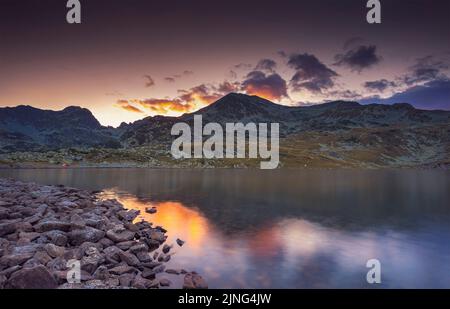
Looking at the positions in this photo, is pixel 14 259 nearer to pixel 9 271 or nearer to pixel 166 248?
pixel 9 271

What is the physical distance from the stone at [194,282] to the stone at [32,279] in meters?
6.93

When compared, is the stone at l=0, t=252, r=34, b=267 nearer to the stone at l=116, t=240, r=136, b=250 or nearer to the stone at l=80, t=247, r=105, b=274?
the stone at l=80, t=247, r=105, b=274

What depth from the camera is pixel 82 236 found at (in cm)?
2295

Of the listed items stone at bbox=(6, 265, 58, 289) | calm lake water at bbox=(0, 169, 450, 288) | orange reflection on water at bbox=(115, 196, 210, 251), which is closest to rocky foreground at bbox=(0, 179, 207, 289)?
stone at bbox=(6, 265, 58, 289)

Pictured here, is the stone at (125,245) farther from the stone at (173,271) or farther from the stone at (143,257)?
the stone at (173,271)

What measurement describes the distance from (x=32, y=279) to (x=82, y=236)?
7.69 meters

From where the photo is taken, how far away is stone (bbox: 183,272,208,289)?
58.2 ft

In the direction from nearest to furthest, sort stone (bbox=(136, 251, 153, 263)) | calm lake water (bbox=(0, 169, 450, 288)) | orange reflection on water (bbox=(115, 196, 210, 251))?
calm lake water (bbox=(0, 169, 450, 288))
stone (bbox=(136, 251, 153, 263))
orange reflection on water (bbox=(115, 196, 210, 251))

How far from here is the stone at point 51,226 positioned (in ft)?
78.0

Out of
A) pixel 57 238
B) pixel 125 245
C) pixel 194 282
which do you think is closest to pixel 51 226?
pixel 57 238

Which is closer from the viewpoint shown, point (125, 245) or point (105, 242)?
point (105, 242)

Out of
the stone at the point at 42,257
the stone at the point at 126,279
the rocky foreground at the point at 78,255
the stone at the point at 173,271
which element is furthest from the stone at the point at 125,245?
the stone at the point at 126,279

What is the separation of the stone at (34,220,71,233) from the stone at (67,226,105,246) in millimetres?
1305

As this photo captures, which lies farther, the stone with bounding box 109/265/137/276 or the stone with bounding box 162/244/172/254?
the stone with bounding box 162/244/172/254
